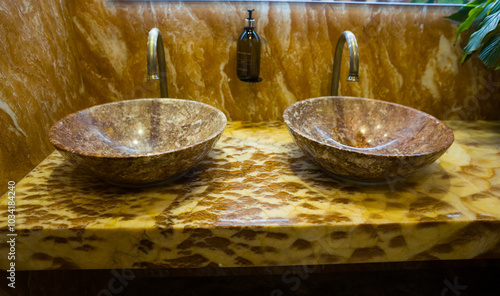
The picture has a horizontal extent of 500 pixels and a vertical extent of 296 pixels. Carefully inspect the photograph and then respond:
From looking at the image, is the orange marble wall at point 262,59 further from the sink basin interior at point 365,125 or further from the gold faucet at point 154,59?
the sink basin interior at point 365,125

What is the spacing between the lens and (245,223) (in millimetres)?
683

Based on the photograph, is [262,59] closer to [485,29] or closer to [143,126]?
[143,126]

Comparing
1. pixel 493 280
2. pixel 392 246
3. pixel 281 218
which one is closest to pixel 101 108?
pixel 281 218

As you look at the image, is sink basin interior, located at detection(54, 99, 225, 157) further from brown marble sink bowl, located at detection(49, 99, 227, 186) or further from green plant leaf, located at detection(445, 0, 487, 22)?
green plant leaf, located at detection(445, 0, 487, 22)

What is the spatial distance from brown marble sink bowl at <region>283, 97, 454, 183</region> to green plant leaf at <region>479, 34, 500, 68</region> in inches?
10.3

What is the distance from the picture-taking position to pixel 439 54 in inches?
48.7

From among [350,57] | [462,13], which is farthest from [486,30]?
[350,57]

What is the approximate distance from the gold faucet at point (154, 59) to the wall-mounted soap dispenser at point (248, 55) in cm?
25

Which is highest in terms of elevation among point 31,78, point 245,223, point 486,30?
point 486,30

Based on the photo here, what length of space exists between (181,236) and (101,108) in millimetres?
530

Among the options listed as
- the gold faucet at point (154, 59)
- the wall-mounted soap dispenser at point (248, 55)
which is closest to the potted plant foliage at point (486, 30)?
the wall-mounted soap dispenser at point (248, 55)

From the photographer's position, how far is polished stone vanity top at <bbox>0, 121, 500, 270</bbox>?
0.67 meters

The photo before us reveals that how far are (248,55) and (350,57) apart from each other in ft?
1.16

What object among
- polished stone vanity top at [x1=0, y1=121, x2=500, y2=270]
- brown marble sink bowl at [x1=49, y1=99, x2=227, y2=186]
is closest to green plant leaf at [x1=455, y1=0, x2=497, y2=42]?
polished stone vanity top at [x1=0, y1=121, x2=500, y2=270]
